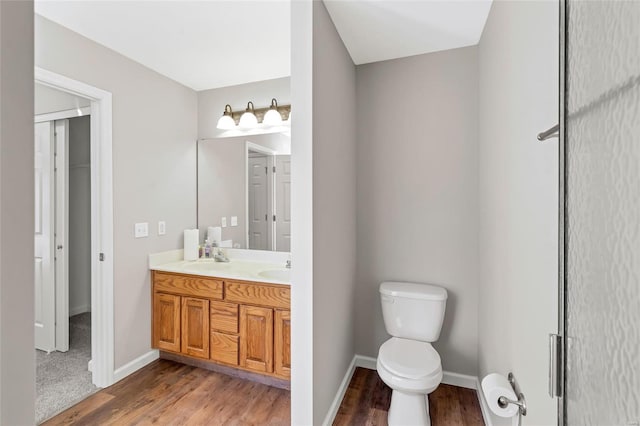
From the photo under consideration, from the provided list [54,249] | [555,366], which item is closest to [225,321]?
[54,249]

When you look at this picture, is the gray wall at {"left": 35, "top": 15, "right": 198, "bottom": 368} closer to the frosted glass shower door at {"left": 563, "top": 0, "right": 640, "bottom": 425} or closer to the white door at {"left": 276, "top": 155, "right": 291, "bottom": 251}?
the white door at {"left": 276, "top": 155, "right": 291, "bottom": 251}

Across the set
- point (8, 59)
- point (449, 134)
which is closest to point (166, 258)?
point (8, 59)

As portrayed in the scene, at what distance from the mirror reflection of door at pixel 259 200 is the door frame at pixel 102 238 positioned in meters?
1.05

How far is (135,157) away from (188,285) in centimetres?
109

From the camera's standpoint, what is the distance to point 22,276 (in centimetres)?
64

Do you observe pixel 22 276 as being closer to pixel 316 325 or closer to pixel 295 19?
pixel 316 325

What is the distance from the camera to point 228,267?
8.50 ft

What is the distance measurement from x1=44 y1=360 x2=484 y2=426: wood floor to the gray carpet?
0.09 m

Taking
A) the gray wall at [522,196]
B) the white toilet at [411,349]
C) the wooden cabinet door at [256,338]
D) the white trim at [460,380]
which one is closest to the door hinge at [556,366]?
the gray wall at [522,196]

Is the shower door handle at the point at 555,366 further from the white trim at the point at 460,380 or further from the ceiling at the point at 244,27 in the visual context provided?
the white trim at the point at 460,380

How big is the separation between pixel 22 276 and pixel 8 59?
440 mm

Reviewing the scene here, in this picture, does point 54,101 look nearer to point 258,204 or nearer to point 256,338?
point 258,204

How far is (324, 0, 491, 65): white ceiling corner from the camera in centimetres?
171

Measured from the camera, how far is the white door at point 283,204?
2.66 m
